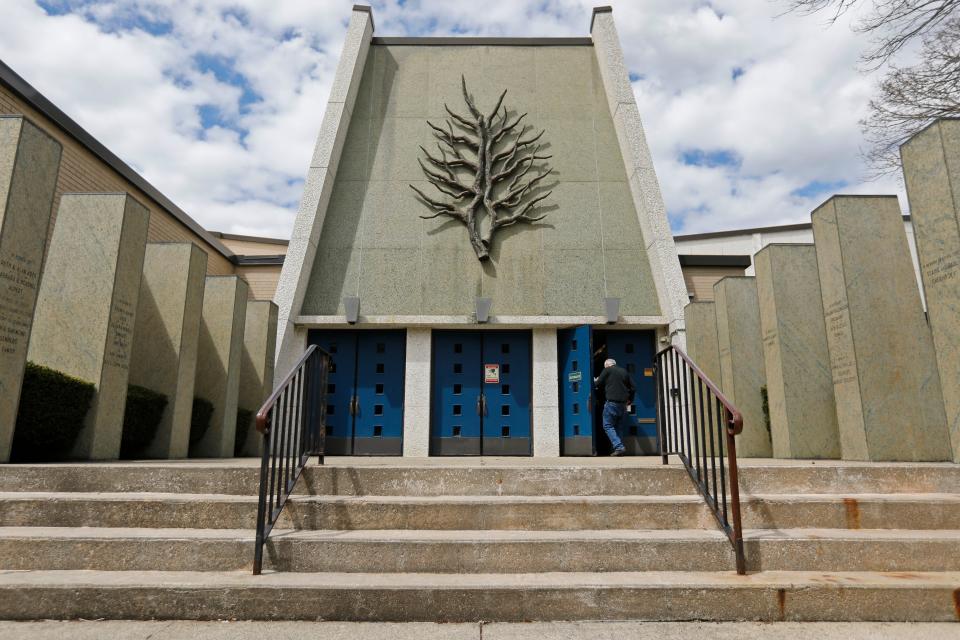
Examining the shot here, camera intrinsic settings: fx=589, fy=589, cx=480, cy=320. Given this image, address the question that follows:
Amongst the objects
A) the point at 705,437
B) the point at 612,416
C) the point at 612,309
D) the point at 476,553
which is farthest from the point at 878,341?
the point at 476,553

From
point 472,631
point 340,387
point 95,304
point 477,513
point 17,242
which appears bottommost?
point 472,631

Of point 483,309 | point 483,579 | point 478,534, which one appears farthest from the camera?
point 483,309

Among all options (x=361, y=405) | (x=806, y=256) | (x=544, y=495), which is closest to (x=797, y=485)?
(x=544, y=495)

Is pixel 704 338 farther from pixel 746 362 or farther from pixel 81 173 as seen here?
pixel 81 173

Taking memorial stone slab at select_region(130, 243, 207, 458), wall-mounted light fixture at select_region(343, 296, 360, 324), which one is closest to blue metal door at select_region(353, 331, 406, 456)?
wall-mounted light fixture at select_region(343, 296, 360, 324)

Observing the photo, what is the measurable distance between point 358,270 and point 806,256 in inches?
311

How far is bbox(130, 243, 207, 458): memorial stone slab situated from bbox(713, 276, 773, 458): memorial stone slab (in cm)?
847

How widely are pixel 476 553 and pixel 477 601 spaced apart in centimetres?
42

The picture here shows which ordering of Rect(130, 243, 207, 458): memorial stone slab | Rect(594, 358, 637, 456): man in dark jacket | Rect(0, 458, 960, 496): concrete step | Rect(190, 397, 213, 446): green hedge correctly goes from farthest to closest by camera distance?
Rect(190, 397, 213, 446): green hedge, Rect(594, 358, 637, 456): man in dark jacket, Rect(130, 243, 207, 458): memorial stone slab, Rect(0, 458, 960, 496): concrete step

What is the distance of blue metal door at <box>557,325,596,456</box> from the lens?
11172 millimetres

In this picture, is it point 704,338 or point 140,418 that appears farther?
point 704,338

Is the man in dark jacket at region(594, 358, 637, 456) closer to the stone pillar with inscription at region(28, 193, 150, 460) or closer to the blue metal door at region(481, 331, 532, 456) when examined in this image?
the blue metal door at region(481, 331, 532, 456)

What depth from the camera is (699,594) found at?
3387 mm

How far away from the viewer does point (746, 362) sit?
31.8 ft
